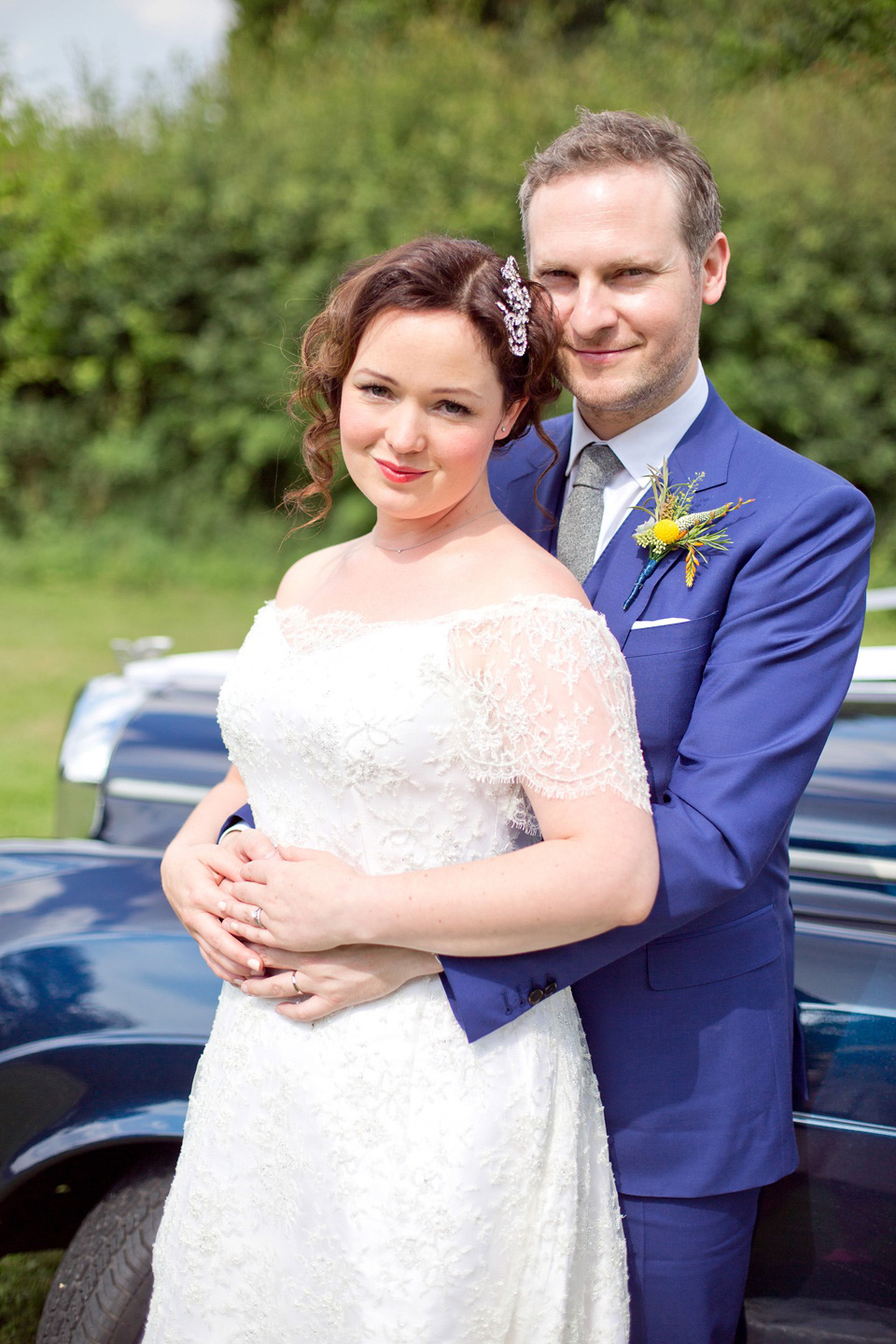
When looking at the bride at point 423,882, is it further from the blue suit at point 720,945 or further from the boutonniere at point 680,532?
the boutonniere at point 680,532

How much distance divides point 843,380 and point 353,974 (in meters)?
10.2

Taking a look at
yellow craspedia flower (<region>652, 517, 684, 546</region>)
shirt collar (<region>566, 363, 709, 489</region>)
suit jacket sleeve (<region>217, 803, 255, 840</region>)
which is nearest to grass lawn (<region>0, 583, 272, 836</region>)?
suit jacket sleeve (<region>217, 803, 255, 840</region>)

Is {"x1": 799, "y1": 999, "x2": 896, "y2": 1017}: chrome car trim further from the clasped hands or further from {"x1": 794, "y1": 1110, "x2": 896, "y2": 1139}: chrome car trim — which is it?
the clasped hands

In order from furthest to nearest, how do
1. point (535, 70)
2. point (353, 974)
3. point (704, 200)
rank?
point (535, 70) → point (704, 200) → point (353, 974)

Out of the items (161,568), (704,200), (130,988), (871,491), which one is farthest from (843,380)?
(130,988)

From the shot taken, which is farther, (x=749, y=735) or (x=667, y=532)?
(x=667, y=532)

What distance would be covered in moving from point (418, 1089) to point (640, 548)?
2.95 ft

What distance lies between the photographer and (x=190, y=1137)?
70.9 inches

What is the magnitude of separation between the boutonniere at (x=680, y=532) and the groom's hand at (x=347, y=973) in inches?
25.6

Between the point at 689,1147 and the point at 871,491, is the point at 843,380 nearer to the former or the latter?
the point at 871,491

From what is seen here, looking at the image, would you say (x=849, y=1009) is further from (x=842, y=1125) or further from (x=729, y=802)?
(x=729, y=802)

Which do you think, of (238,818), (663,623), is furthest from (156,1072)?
(663,623)

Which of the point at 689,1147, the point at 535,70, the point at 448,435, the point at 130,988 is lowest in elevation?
the point at 689,1147

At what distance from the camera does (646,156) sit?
6.27ft
